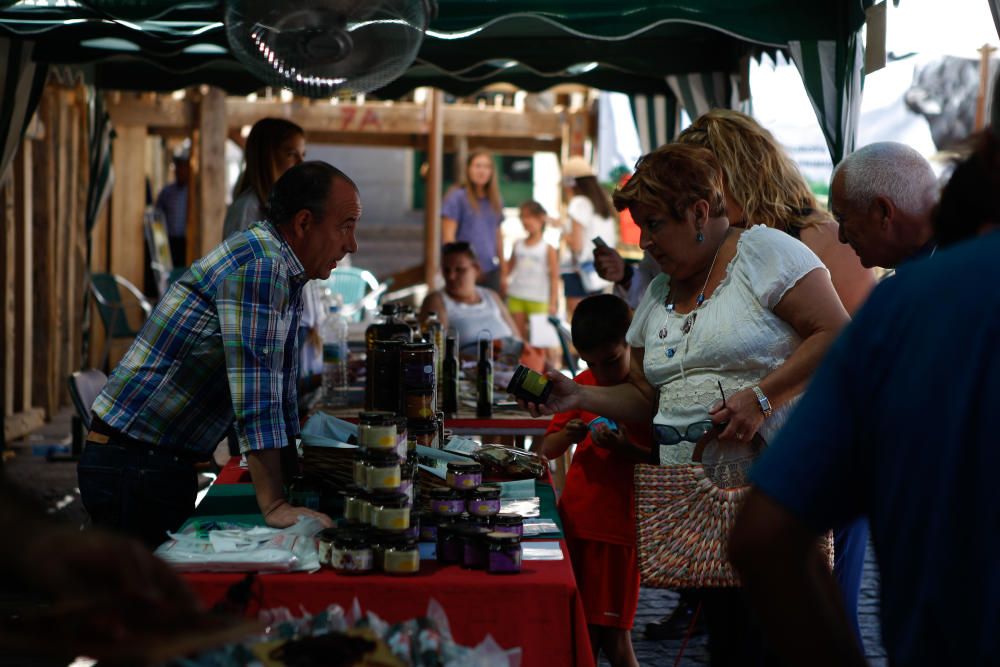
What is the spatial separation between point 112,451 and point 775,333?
5.63 ft

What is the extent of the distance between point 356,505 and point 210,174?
30.9ft

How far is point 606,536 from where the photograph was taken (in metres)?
3.49

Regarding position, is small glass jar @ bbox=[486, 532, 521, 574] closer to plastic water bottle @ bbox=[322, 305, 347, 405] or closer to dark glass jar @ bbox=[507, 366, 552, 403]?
dark glass jar @ bbox=[507, 366, 552, 403]

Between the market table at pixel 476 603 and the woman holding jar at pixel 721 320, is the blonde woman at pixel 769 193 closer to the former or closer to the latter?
the woman holding jar at pixel 721 320

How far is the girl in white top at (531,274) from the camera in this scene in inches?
433

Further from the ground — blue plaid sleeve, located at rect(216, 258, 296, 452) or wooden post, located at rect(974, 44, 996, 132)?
wooden post, located at rect(974, 44, 996, 132)

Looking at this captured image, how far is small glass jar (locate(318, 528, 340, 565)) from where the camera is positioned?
2.50 m

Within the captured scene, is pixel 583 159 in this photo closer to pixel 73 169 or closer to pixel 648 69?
pixel 73 169

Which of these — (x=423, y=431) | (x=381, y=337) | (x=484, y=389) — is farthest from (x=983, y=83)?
(x=423, y=431)

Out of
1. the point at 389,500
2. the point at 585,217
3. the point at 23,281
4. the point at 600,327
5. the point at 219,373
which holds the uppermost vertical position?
the point at 585,217

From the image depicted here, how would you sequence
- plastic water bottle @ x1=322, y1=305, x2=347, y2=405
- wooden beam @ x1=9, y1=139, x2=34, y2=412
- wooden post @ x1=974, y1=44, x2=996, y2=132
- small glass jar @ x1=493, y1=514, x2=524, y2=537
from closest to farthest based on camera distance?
small glass jar @ x1=493, y1=514, x2=524, y2=537
plastic water bottle @ x1=322, y1=305, x2=347, y2=405
wooden beam @ x1=9, y1=139, x2=34, y2=412
wooden post @ x1=974, y1=44, x2=996, y2=132

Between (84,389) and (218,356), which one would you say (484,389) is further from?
(218,356)

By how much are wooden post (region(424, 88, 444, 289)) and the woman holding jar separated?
10.0 metres

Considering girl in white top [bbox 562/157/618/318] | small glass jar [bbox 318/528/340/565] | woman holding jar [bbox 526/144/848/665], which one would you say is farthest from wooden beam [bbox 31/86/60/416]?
small glass jar [bbox 318/528/340/565]
